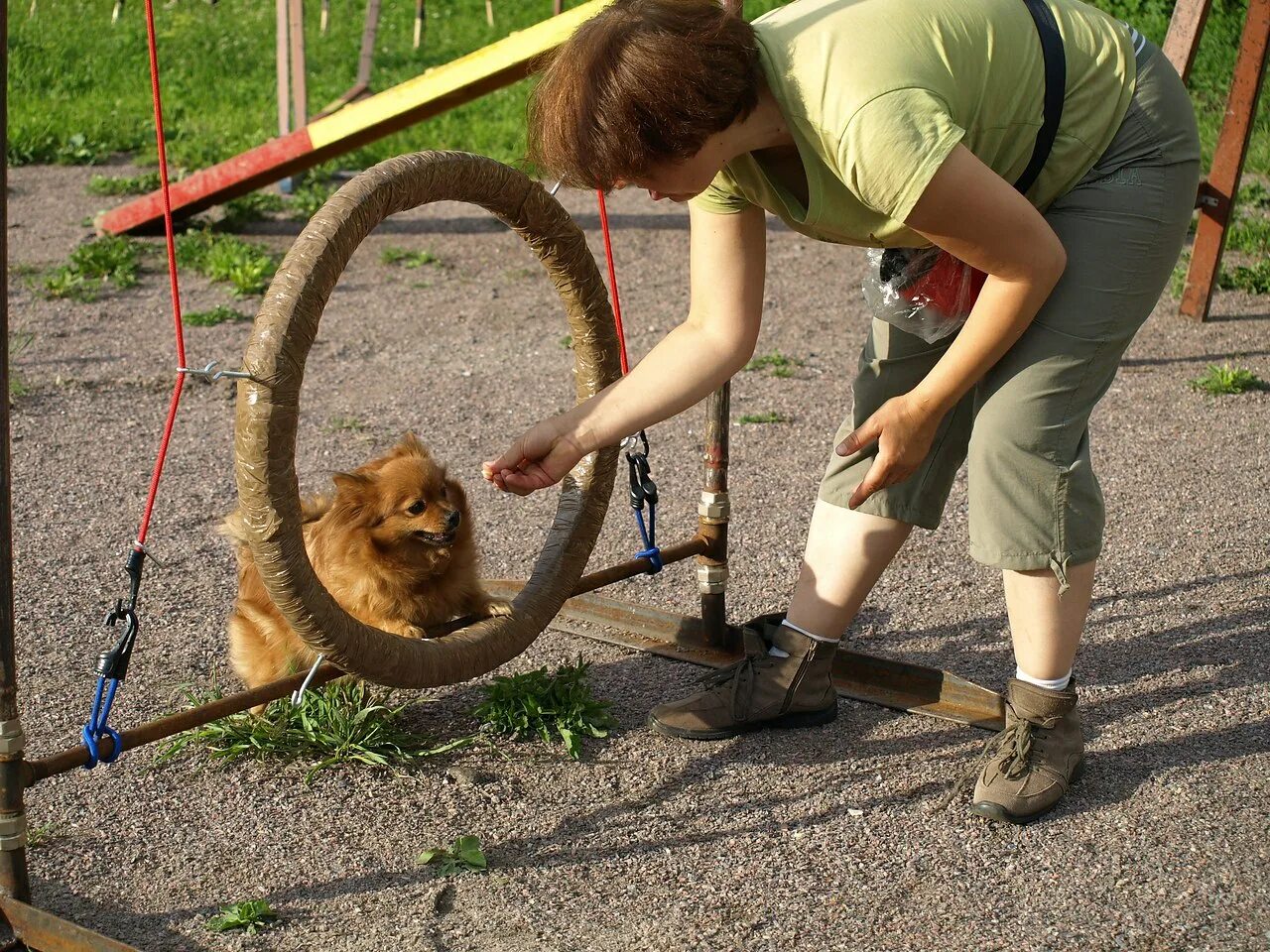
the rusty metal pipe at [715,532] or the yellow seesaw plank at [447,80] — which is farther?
the yellow seesaw plank at [447,80]

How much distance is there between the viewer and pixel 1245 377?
5.16 meters

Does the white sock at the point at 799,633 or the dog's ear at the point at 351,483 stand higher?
the dog's ear at the point at 351,483

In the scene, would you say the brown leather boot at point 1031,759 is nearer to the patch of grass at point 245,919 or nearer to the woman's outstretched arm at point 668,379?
the woman's outstretched arm at point 668,379

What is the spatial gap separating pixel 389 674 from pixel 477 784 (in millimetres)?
384

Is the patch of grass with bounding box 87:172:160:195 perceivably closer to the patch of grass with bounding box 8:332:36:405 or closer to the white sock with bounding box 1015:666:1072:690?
the patch of grass with bounding box 8:332:36:405

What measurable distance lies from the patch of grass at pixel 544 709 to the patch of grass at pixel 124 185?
5675 mm

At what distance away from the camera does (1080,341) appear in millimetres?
2318

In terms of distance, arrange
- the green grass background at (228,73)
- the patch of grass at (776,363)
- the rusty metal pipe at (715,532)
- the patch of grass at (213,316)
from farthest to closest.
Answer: the green grass background at (228,73) → the patch of grass at (213,316) → the patch of grass at (776,363) → the rusty metal pipe at (715,532)

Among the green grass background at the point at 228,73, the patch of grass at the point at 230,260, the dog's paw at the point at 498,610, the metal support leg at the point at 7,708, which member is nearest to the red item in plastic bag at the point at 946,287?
the dog's paw at the point at 498,610

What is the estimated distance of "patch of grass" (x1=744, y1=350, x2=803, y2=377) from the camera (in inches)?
212

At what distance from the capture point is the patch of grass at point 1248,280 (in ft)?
20.7

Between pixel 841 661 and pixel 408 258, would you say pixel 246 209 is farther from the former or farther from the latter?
pixel 841 661

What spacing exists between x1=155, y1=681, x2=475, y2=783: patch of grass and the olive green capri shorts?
1.23 metres

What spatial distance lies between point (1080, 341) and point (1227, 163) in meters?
3.92
